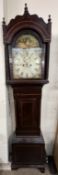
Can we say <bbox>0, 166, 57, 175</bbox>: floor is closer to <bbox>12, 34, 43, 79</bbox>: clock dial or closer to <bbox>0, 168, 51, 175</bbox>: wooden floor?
<bbox>0, 168, 51, 175</bbox>: wooden floor

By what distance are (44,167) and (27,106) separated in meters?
0.78

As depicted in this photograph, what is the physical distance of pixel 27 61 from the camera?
6.12 ft

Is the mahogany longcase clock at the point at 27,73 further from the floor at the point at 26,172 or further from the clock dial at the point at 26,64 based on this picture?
the floor at the point at 26,172

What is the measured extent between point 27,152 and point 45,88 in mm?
772

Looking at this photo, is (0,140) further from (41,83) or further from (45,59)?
(45,59)

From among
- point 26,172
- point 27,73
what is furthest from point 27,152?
point 27,73

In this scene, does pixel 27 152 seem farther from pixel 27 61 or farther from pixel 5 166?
pixel 27 61

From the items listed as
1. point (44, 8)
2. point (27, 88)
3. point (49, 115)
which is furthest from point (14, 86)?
point (44, 8)

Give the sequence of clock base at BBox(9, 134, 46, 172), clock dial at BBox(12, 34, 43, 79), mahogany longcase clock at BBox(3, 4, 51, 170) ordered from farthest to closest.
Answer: clock base at BBox(9, 134, 46, 172) → clock dial at BBox(12, 34, 43, 79) → mahogany longcase clock at BBox(3, 4, 51, 170)

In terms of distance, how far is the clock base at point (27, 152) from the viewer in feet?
6.67

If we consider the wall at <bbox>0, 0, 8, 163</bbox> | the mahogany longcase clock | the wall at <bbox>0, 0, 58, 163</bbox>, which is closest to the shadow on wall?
the wall at <bbox>0, 0, 58, 163</bbox>

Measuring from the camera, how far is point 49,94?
2.18m

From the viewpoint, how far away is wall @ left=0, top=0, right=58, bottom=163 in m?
1.93

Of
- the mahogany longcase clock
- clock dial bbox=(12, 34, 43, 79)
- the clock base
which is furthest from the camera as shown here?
the clock base
